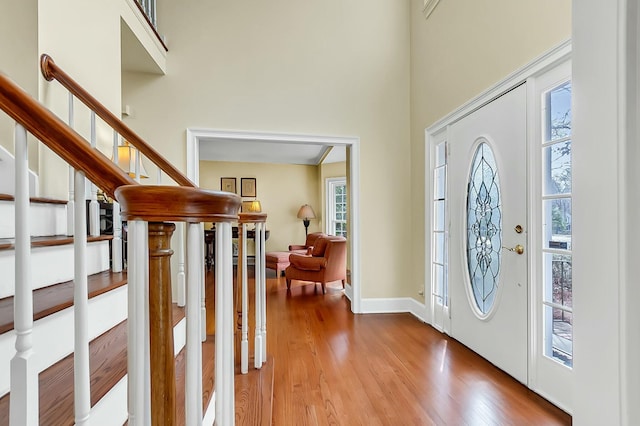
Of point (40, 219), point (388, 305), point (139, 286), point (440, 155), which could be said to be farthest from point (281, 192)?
point (139, 286)

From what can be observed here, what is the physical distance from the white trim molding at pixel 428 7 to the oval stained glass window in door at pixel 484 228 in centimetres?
168

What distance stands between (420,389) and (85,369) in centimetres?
191

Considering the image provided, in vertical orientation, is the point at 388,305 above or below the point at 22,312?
below

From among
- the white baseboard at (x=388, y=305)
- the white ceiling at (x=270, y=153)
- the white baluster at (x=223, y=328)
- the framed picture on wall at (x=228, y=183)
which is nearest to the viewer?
the white baluster at (x=223, y=328)

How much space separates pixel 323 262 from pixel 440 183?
199 centimetres

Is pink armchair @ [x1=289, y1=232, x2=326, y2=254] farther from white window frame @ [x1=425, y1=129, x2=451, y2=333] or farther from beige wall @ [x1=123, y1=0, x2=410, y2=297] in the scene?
white window frame @ [x1=425, y1=129, x2=451, y2=333]

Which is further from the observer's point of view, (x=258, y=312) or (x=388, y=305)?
(x=388, y=305)

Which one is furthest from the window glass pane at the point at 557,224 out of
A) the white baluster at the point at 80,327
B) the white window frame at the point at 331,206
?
the white window frame at the point at 331,206

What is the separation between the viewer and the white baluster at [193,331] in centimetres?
60

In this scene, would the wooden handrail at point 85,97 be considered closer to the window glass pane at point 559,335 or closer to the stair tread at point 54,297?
the stair tread at point 54,297

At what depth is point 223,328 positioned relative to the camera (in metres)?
0.69

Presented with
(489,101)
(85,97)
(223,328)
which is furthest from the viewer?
(489,101)

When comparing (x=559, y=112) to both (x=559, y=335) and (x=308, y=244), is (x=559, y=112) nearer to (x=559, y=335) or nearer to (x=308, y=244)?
(x=559, y=335)

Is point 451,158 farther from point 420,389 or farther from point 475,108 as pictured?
point 420,389
